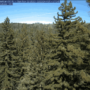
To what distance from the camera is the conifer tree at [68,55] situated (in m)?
11.2

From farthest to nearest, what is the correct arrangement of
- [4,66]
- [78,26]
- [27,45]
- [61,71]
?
[27,45] < [4,66] < [78,26] < [61,71]

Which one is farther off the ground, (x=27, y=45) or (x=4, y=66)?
(x=27, y=45)

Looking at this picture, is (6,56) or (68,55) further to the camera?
(6,56)

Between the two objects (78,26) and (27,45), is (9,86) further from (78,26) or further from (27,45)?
(78,26)

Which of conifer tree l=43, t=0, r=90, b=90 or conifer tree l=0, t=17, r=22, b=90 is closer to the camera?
conifer tree l=43, t=0, r=90, b=90

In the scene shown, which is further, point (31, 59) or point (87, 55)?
point (31, 59)

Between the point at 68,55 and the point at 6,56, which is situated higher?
the point at 68,55

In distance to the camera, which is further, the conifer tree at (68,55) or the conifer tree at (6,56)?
the conifer tree at (6,56)

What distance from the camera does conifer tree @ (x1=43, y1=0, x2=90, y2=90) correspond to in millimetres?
11234

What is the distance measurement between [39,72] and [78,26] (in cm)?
854

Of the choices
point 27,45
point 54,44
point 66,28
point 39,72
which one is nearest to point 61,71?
point 54,44

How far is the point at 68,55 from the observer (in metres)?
11.2

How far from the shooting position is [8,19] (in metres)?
18.7

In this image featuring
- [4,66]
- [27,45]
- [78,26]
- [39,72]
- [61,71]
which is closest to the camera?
[61,71]
